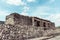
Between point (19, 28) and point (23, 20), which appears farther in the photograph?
point (23, 20)

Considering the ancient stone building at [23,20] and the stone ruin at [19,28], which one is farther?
the ancient stone building at [23,20]

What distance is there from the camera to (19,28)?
897 cm

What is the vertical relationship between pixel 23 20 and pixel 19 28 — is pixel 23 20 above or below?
above

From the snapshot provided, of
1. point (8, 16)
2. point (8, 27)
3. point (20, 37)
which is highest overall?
point (8, 16)

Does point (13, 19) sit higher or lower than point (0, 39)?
higher

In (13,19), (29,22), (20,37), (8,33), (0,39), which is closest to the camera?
(0,39)

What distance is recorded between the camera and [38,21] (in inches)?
528

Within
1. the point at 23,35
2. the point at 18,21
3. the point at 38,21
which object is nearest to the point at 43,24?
the point at 38,21

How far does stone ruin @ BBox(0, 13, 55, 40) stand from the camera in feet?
25.6

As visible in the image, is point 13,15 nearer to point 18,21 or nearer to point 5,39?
point 18,21

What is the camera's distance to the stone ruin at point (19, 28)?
25.6ft

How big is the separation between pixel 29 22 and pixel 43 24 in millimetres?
2355

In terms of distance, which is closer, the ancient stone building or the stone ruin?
the stone ruin

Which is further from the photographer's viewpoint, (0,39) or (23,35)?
(23,35)
